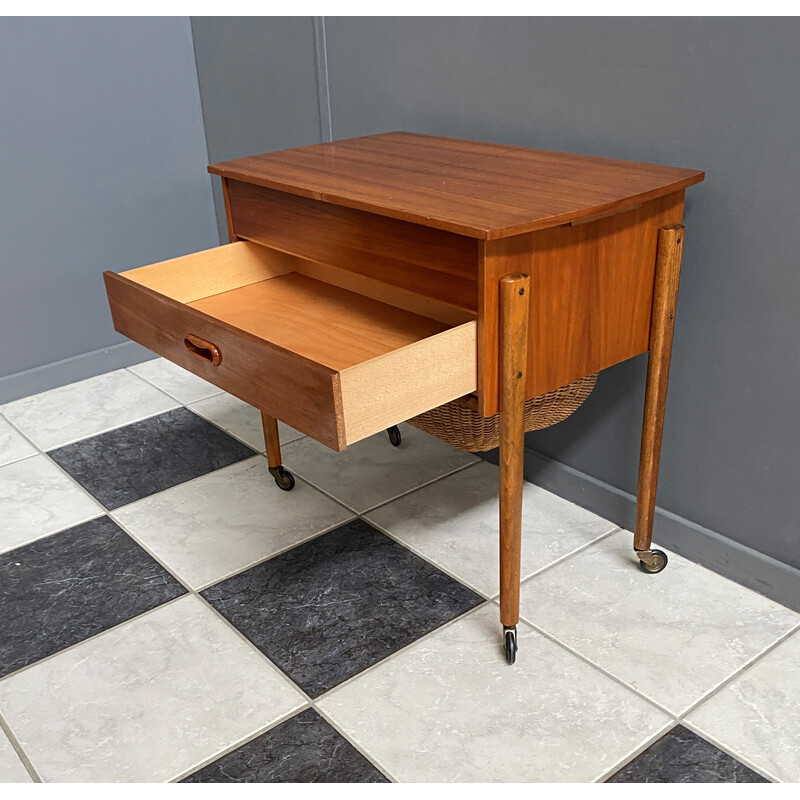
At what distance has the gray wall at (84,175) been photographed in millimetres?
2307

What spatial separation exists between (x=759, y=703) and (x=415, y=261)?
835 millimetres

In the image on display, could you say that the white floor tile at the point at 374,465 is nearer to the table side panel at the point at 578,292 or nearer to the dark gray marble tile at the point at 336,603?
the dark gray marble tile at the point at 336,603

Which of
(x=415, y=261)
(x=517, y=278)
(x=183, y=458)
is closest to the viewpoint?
(x=517, y=278)

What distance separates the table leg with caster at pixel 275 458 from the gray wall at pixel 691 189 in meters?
0.53

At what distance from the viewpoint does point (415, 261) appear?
52.6 inches

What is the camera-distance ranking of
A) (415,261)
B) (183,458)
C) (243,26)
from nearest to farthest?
(415,261) < (183,458) < (243,26)

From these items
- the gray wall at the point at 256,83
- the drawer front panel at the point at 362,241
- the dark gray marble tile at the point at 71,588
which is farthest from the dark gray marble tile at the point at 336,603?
the gray wall at the point at 256,83

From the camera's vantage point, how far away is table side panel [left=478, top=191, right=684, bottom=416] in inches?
48.6

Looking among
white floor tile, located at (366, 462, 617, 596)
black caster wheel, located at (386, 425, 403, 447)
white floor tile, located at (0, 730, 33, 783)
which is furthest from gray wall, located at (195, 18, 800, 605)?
white floor tile, located at (0, 730, 33, 783)

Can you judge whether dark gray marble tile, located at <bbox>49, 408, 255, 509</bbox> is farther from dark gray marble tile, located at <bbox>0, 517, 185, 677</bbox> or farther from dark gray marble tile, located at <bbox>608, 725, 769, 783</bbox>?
dark gray marble tile, located at <bbox>608, 725, 769, 783</bbox>

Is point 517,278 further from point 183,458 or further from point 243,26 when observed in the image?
point 243,26

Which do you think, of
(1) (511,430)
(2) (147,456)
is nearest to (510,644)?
(1) (511,430)

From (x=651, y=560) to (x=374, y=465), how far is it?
68cm
